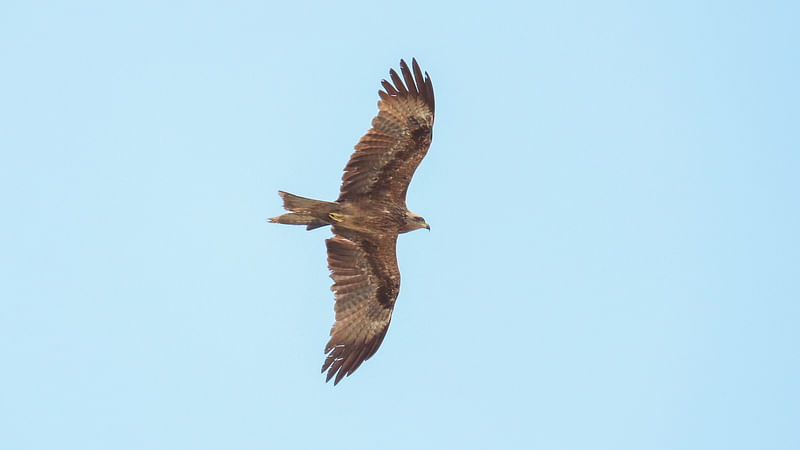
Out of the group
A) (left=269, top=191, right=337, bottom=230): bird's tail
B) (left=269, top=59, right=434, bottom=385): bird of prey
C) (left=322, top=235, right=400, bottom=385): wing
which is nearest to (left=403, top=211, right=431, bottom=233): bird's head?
(left=269, top=59, right=434, bottom=385): bird of prey

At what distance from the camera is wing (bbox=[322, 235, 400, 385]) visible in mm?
15492

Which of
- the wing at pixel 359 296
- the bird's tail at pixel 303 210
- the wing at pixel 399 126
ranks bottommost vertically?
the wing at pixel 359 296

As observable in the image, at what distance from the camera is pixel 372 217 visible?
1496 centimetres

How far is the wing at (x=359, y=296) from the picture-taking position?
50.8 feet

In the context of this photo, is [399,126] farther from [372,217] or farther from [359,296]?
[359,296]

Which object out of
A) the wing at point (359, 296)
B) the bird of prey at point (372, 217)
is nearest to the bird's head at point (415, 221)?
the bird of prey at point (372, 217)

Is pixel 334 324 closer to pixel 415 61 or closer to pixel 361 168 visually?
pixel 361 168

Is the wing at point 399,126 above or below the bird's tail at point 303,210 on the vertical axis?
above

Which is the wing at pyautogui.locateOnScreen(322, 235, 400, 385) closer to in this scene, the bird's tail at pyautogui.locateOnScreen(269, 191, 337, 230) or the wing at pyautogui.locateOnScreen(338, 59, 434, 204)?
the bird's tail at pyautogui.locateOnScreen(269, 191, 337, 230)

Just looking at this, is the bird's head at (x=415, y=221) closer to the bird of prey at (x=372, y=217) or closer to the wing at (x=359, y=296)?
the bird of prey at (x=372, y=217)

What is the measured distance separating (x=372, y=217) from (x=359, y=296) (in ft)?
4.67

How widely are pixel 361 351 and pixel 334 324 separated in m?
0.54

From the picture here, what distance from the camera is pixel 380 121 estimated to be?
14461 mm

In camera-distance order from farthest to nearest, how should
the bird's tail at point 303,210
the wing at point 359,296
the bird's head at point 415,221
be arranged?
the wing at point 359,296
the bird's head at point 415,221
the bird's tail at point 303,210
